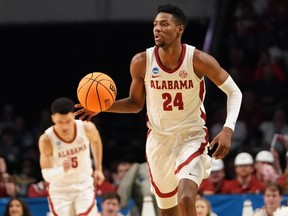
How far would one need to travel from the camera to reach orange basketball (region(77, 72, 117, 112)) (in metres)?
7.99

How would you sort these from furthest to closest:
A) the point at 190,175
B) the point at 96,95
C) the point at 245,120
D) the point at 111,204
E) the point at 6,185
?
the point at 245,120 < the point at 6,185 < the point at 111,204 < the point at 96,95 < the point at 190,175

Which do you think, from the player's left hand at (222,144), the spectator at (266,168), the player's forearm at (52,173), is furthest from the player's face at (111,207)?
the player's left hand at (222,144)

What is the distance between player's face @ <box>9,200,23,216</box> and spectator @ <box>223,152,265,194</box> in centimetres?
279

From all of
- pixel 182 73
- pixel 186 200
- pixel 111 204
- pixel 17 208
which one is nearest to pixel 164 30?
pixel 182 73

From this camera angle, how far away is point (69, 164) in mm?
10680

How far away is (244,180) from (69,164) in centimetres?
246

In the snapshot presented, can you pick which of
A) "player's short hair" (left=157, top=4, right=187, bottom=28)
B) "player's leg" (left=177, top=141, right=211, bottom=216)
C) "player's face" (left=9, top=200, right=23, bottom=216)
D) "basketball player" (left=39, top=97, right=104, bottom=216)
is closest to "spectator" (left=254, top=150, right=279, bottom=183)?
"basketball player" (left=39, top=97, right=104, bottom=216)

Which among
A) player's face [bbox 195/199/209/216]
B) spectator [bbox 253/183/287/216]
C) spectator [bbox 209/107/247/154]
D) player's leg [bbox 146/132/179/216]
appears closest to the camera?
player's leg [bbox 146/132/179/216]

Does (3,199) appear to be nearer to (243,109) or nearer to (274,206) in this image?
(274,206)

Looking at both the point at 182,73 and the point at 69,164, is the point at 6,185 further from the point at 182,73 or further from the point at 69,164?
the point at 182,73

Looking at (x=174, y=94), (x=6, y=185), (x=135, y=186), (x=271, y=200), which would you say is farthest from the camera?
(x=6, y=185)

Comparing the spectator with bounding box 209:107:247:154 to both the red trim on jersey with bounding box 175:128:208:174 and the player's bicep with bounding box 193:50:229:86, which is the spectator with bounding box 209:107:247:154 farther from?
the player's bicep with bounding box 193:50:229:86

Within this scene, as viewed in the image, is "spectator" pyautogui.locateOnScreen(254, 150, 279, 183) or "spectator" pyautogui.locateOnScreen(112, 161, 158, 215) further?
"spectator" pyautogui.locateOnScreen(254, 150, 279, 183)

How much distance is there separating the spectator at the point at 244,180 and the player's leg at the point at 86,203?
82.2 inches
